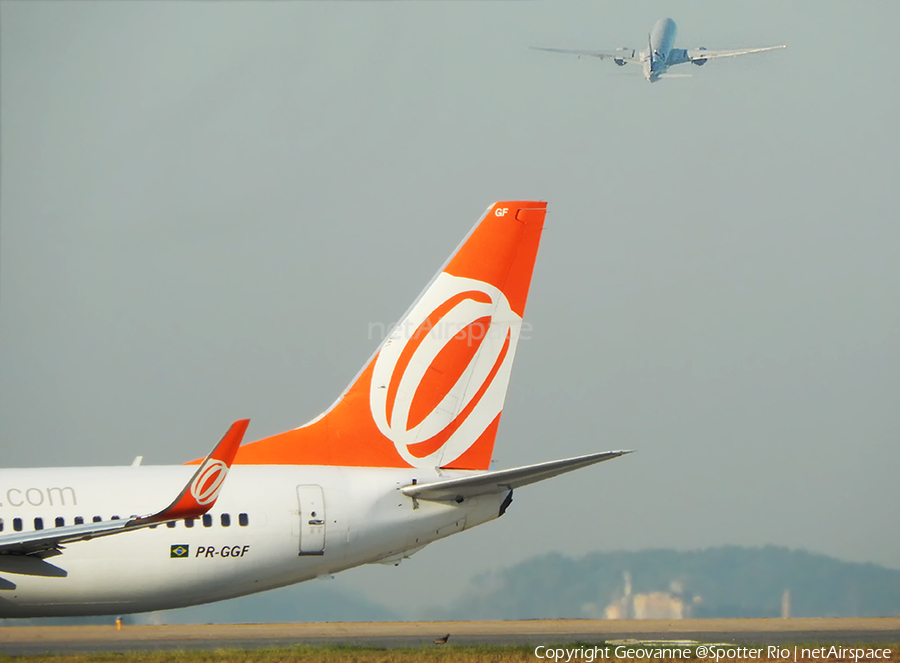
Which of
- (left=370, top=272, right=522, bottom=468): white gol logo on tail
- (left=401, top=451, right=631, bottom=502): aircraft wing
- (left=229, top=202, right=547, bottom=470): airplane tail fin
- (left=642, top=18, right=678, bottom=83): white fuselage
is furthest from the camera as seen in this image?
(left=642, top=18, right=678, bottom=83): white fuselage

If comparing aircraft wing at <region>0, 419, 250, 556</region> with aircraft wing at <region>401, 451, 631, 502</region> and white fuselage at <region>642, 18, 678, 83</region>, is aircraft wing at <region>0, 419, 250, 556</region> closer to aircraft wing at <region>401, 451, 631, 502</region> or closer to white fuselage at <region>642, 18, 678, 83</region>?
aircraft wing at <region>401, 451, 631, 502</region>

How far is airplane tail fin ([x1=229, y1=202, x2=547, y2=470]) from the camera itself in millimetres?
25344

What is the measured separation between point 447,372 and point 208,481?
7.81 meters

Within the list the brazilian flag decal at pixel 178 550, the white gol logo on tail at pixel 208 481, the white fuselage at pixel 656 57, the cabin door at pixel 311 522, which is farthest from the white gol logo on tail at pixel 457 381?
the white fuselage at pixel 656 57

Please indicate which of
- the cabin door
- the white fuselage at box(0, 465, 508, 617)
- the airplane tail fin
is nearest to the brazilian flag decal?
the white fuselage at box(0, 465, 508, 617)

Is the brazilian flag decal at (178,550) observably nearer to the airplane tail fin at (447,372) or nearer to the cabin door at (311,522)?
the cabin door at (311,522)

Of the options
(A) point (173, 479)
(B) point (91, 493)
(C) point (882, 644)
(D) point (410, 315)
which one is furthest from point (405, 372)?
(C) point (882, 644)

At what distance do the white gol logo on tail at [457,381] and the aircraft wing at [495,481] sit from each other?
118 cm

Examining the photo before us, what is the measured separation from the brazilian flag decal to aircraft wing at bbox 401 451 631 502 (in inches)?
187

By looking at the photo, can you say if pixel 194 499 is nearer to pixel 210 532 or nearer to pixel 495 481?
pixel 210 532

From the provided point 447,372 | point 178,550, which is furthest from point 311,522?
point 447,372

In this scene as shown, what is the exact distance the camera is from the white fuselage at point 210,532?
22.3 meters

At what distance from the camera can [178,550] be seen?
2291 cm

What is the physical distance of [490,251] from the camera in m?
26.5
